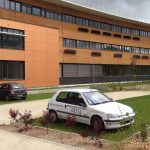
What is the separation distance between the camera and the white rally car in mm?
12633

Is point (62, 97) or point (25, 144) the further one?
point (62, 97)

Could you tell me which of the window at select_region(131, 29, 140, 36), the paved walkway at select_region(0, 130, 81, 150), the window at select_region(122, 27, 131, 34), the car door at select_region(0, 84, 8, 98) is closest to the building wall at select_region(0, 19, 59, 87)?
the car door at select_region(0, 84, 8, 98)

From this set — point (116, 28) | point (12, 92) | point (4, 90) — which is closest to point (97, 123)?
point (12, 92)

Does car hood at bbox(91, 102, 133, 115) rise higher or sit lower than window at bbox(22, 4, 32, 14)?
lower

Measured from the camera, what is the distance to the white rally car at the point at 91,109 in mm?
12633

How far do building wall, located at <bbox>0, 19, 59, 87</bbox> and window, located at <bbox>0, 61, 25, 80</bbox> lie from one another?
52 centimetres

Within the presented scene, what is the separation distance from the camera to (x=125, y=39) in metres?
66.2

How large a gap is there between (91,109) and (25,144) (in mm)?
3072

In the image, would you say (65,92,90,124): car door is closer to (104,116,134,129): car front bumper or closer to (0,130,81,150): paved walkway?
(104,116,134,129): car front bumper

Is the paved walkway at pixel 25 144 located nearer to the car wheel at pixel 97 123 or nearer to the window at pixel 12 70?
the car wheel at pixel 97 123

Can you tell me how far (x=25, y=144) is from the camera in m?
11.1

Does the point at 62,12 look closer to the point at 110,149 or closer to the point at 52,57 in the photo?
the point at 52,57

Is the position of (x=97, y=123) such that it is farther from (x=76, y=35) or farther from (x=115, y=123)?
(x=76, y=35)

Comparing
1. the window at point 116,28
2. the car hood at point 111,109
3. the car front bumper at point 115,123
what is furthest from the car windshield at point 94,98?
the window at point 116,28
